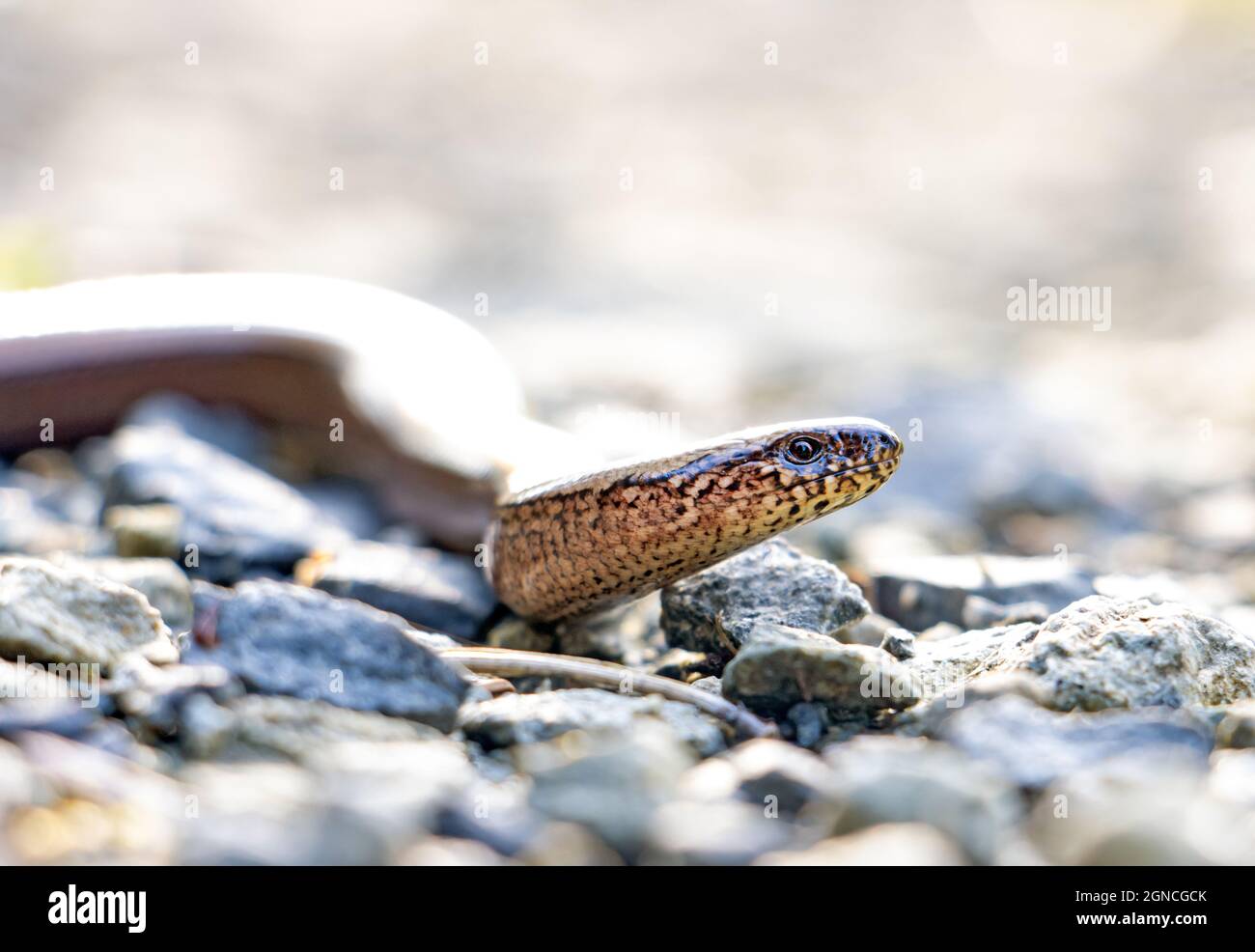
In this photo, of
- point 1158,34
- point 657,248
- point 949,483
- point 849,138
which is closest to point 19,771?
point 949,483

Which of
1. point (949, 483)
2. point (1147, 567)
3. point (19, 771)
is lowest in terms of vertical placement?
point (19, 771)

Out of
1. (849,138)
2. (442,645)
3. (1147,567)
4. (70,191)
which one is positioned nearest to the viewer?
(442,645)

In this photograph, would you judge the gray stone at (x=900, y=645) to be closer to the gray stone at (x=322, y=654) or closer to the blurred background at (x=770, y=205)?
the gray stone at (x=322, y=654)

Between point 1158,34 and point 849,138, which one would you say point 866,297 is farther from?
point 1158,34

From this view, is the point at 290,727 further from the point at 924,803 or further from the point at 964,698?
the point at 964,698

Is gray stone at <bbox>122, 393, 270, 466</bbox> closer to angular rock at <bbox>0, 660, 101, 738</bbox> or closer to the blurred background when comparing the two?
the blurred background

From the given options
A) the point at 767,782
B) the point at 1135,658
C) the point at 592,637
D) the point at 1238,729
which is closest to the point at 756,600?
the point at 592,637
